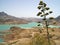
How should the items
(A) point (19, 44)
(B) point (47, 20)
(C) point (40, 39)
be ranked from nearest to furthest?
(B) point (47, 20), (C) point (40, 39), (A) point (19, 44)

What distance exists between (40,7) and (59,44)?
3518cm

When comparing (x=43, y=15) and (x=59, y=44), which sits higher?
(x=43, y=15)

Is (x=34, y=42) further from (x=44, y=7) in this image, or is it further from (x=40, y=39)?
(x=44, y=7)

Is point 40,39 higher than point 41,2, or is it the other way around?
point 41,2

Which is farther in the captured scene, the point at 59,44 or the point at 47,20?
the point at 59,44

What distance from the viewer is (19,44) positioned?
5256 cm

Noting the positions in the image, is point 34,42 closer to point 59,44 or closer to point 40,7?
point 40,7

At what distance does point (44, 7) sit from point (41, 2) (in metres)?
0.80

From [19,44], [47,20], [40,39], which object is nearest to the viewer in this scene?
[47,20]

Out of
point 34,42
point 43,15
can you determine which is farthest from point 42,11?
point 34,42

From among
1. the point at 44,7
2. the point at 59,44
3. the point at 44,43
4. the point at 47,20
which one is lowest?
the point at 59,44

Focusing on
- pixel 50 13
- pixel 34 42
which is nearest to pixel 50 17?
pixel 50 13

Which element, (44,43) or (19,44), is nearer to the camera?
(44,43)

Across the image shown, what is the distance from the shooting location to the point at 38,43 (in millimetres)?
30203
